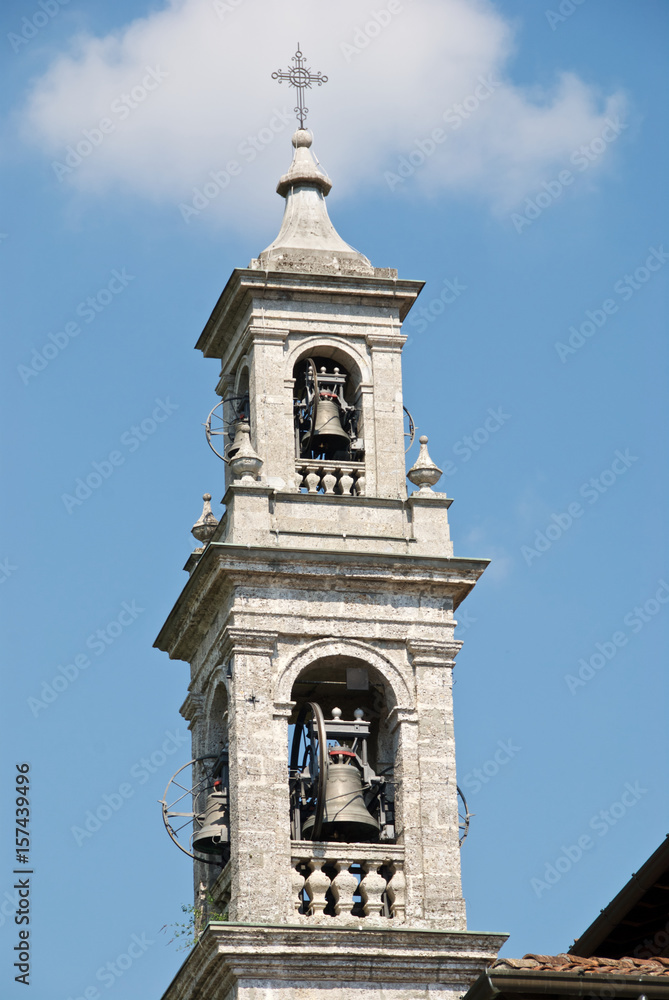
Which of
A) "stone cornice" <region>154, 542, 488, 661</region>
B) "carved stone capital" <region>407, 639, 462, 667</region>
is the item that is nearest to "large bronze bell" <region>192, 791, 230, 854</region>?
"stone cornice" <region>154, 542, 488, 661</region>

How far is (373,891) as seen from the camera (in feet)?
86.7

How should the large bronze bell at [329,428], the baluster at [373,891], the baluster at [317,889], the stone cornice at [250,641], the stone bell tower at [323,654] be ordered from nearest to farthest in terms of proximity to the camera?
the stone bell tower at [323,654]
the baluster at [317,889]
the baluster at [373,891]
the stone cornice at [250,641]
the large bronze bell at [329,428]

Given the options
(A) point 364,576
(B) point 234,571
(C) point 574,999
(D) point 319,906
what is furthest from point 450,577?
(C) point 574,999

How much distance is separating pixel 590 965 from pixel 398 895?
309 inches

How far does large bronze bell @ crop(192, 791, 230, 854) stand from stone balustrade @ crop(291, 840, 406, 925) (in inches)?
50.3

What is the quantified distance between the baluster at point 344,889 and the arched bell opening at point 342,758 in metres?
0.63

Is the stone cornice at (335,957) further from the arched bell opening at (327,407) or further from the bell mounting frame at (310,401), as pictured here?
the bell mounting frame at (310,401)

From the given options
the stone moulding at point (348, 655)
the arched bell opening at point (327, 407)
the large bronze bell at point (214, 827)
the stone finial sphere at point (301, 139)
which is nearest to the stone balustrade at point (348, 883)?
the large bronze bell at point (214, 827)

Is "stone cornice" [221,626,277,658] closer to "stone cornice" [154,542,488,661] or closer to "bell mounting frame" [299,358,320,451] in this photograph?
"stone cornice" [154,542,488,661]

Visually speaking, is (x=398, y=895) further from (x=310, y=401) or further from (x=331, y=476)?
(x=310, y=401)

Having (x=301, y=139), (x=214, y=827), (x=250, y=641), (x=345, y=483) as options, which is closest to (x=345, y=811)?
(x=214, y=827)

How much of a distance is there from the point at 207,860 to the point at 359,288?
8.24m

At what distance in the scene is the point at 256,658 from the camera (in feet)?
89.8

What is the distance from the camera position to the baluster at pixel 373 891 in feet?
86.2
